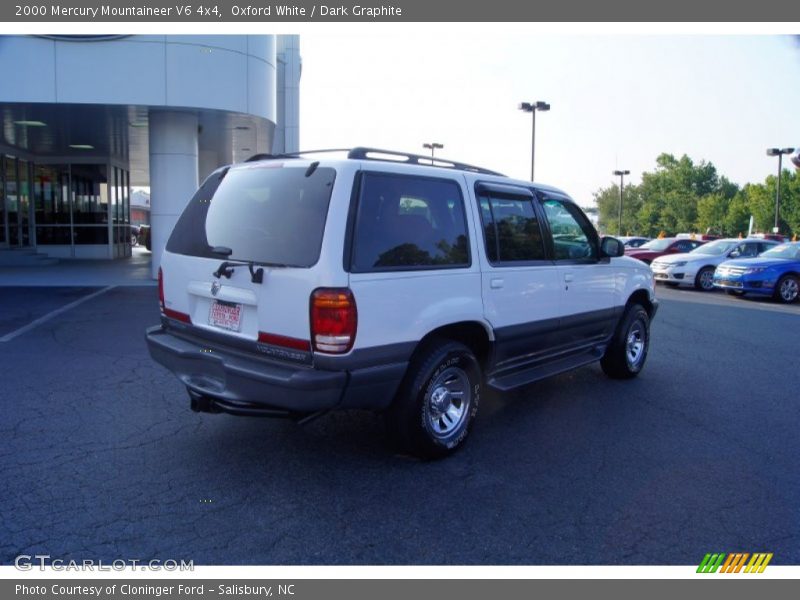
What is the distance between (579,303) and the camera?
581 centimetres

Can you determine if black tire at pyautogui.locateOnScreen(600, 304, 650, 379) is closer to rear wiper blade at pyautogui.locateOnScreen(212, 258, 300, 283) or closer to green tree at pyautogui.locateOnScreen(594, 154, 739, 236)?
rear wiper blade at pyautogui.locateOnScreen(212, 258, 300, 283)

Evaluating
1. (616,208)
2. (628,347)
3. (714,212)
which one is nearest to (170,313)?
(628,347)

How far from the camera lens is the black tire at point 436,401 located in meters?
→ 4.18

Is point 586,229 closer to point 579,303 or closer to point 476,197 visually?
point 579,303

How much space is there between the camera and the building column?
14.5 m

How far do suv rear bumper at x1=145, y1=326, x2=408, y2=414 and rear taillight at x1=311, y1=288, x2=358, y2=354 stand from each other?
16 centimetres

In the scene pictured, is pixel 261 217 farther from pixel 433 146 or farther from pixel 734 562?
pixel 433 146

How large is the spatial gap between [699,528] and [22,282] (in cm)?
1509

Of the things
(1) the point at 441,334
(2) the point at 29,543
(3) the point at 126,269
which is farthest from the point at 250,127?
(2) the point at 29,543

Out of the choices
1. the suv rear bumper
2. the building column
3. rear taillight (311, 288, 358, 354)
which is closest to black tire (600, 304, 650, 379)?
the suv rear bumper

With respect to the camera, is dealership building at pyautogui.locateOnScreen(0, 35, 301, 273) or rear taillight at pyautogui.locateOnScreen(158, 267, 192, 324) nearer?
rear taillight at pyautogui.locateOnScreen(158, 267, 192, 324)

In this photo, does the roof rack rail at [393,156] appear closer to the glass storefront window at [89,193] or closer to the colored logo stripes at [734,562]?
the colored logo stripes at [734,562]

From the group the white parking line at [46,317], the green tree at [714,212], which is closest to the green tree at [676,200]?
the green tree at [714,212]

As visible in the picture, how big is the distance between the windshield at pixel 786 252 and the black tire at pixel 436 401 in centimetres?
1504
